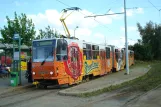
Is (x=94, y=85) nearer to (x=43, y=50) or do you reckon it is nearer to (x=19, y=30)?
(x=43, y=50)

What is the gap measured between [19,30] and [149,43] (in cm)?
3798

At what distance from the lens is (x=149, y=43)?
71062 mm

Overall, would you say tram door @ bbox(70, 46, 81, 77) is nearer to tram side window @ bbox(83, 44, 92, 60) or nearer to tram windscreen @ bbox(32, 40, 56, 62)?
tram side window @ bbox(83, 44, 92, 60)

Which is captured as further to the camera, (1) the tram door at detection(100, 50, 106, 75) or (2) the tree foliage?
(2) the tree foliage

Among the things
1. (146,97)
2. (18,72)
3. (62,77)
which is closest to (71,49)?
(62,77)

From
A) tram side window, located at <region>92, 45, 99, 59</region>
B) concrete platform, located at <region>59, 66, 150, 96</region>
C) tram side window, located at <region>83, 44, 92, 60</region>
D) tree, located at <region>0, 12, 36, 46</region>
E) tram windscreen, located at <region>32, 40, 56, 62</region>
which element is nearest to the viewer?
concrete platform, located at <region>59, 66, 150, 96</region>

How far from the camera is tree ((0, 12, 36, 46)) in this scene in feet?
136

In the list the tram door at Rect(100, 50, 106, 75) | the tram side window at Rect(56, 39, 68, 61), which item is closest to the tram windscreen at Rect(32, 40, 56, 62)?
the tram side window at Rect(56, 39, 68, 61)

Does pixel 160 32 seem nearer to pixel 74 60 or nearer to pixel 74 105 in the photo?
pixel 74 60

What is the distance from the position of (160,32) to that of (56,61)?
57.1 metres

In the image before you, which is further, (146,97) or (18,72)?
(18,72)

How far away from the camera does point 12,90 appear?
58.2 feet

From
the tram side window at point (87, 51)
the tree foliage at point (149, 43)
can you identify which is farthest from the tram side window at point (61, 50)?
the tree foliage at point (149, 43)

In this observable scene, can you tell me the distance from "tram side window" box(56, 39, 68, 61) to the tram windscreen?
1.04 feet
